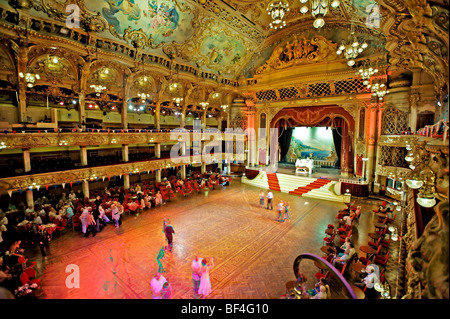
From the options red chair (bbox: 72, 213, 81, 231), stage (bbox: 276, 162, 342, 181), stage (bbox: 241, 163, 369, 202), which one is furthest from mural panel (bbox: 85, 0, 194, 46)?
stage (bbox: 276, 162, 342, 181)

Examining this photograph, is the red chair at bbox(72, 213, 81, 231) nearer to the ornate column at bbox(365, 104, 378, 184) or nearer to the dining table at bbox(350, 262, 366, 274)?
the dining table at bbox(350, 262, 366, 274)

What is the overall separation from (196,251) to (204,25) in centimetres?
1534

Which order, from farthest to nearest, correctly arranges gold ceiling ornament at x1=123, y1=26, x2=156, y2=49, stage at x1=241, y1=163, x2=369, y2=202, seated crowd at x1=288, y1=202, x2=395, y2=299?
1. stage at x1=241, y1=163, x2=369, y2=202
2. gold ceiling ornament at x1=123, y1=26, x2=156, y2=49
3. seated crowd at x1=288, y1=202, x2=395, y2=299

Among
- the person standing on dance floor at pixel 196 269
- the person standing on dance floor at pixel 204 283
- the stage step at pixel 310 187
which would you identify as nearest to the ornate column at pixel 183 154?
the stage step at pixel 310 187

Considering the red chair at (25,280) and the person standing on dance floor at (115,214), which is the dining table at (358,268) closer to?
the red chair at (25,280)

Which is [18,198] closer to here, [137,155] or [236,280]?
[137,155]

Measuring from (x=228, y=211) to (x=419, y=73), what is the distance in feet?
46.9

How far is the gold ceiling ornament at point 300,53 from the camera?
634 inches

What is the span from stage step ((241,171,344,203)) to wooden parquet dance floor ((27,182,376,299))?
1910 mm

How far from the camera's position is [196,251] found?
815 cm

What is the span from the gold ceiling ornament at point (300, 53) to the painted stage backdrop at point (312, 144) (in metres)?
6.84

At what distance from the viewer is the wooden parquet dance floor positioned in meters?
6.21

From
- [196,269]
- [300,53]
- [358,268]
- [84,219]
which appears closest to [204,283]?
[196,269]

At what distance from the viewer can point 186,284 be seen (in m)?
6.37
